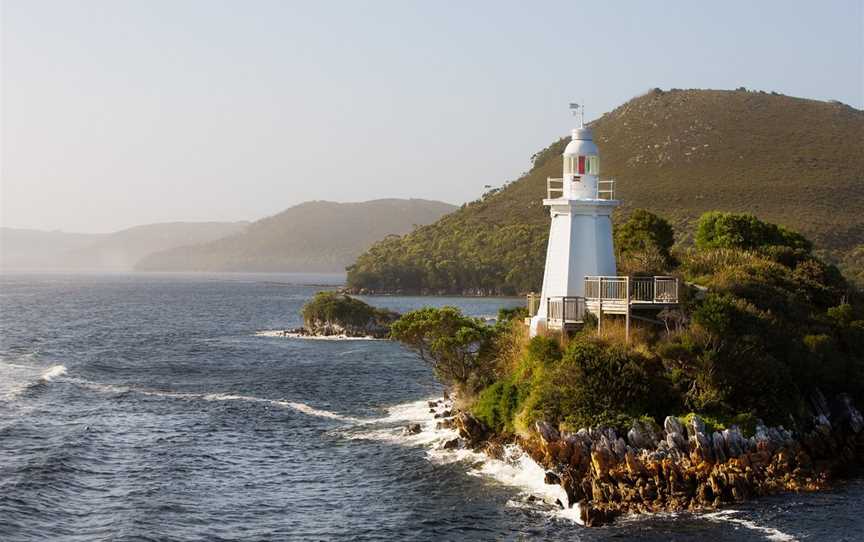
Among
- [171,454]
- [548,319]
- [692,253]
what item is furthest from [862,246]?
[171,454]

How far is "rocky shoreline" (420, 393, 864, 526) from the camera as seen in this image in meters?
32.5

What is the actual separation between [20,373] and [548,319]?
40944 mm

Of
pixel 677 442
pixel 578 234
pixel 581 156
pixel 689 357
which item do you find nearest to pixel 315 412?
pixel 578 234

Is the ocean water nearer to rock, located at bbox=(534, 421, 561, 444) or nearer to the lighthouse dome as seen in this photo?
rock, located at bbox=(534, 421, 561, 444)

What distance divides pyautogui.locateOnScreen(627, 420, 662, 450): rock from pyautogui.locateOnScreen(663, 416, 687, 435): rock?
467 millimetres

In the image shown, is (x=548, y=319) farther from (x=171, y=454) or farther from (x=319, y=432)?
(x=171, y=454)

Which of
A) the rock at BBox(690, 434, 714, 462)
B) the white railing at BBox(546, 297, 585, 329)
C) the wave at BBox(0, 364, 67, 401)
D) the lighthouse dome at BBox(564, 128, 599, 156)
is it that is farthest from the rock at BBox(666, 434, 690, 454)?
the wave at BBox(0, 364, 67, 401)

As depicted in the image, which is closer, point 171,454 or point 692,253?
point 171,454

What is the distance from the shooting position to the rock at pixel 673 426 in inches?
1382

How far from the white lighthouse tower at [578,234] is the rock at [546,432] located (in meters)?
7.98

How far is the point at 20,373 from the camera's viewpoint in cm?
6775

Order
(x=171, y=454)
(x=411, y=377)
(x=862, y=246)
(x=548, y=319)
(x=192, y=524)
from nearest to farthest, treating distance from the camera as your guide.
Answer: (x=192, y=524) < (x=171, y=454) < (x=548, y=319) < (x=411, y=377) < (x=862, y=246)

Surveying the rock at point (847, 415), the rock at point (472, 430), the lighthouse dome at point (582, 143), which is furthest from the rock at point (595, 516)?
the lighthouse dome at point (582, 143)

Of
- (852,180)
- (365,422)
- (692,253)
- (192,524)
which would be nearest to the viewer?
(192,524)
